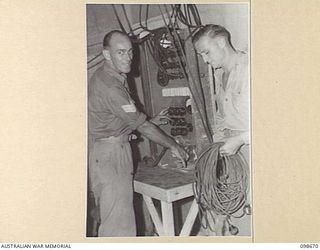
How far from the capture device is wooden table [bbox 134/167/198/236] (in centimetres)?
75

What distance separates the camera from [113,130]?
2.48ft

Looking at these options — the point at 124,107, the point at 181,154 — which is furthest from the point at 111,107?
the point at 181,154

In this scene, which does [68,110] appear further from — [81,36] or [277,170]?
[277,170]

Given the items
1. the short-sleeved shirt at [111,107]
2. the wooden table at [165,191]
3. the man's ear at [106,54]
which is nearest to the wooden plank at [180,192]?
the wooden table at [165,191]

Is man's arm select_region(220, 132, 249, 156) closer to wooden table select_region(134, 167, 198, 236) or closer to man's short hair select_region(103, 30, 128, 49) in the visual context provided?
wooden table select_region(134, 167, 198, 236)

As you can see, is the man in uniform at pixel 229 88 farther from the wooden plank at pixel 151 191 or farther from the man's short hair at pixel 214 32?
the wooden plank at pixel 151 191

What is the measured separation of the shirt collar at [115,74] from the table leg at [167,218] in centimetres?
19

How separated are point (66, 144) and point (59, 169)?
0.12 feet

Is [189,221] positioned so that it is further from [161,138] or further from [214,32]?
[214,32]

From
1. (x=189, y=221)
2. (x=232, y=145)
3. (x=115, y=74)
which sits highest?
(x=115, y=74)

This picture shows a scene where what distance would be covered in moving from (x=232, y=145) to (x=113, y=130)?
0.58ft

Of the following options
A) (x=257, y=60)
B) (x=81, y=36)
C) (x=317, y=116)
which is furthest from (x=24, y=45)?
(x=317, y=116)

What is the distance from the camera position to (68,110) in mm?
754

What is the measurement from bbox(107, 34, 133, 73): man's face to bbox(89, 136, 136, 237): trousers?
0.10 metres
